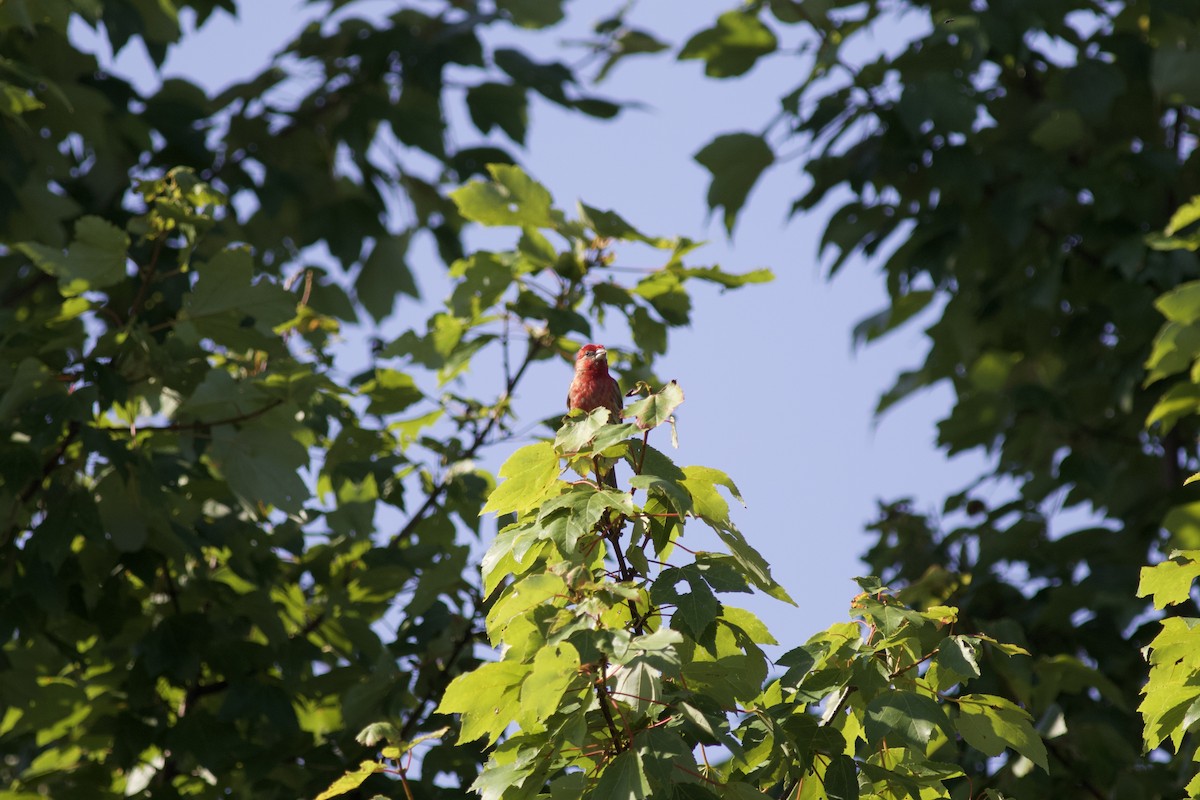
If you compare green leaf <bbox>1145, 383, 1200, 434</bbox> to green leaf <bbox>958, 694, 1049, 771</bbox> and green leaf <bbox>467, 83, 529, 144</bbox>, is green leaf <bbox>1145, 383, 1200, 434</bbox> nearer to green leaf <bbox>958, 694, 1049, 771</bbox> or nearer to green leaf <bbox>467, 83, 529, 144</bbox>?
green leaf <bbox>958, 694, 1049, 771</bbox>

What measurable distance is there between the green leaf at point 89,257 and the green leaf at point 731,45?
223 cm

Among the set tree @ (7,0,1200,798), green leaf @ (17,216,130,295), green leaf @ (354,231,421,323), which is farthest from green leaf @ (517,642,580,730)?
green leaf @ (354,231,421,323)

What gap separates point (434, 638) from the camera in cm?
328

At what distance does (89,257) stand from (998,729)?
2097mm

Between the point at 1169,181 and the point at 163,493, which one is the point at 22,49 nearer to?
the point at 163,493

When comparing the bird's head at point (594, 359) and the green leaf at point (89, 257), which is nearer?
the bird's head at point (594, 359)

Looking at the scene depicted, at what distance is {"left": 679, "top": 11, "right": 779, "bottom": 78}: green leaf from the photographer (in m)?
4.70

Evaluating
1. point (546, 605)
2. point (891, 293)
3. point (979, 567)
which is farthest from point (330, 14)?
point (546, 605)

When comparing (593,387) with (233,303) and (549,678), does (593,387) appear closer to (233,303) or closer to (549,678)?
(549,678)

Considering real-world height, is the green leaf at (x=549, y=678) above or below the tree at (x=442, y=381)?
below

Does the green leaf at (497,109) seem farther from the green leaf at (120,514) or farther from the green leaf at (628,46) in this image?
the green leaf at (120,514)

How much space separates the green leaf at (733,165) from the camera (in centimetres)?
458

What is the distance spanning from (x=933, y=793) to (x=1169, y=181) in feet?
9.53

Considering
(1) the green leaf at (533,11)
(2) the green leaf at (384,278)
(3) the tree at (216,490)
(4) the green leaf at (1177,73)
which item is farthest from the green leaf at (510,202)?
(2) the green leaf at (384,278)
